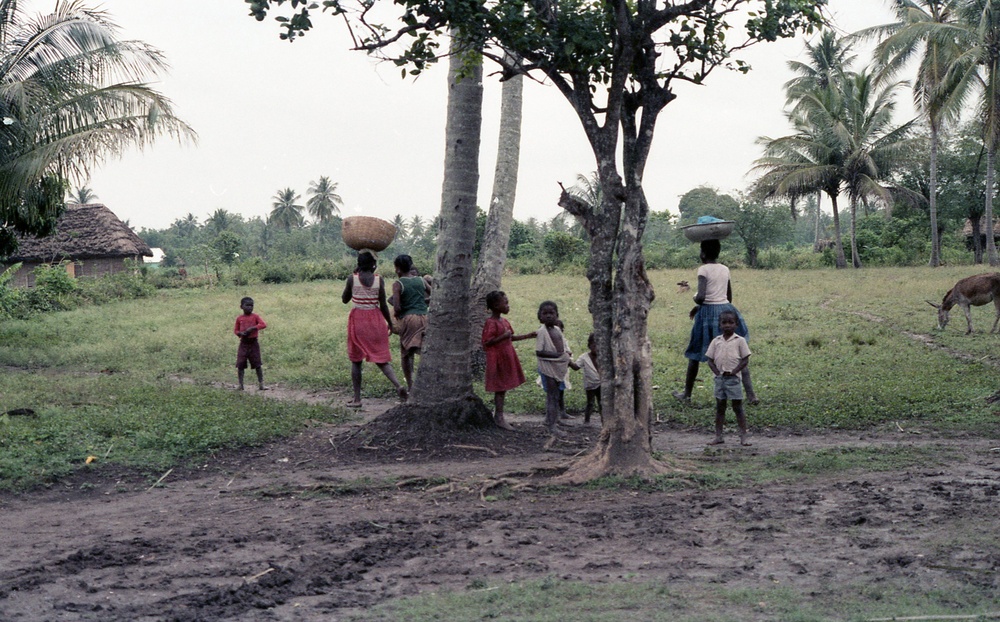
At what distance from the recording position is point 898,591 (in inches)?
156

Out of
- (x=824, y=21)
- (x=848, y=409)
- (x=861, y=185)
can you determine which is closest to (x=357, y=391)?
(x=848, y=409)

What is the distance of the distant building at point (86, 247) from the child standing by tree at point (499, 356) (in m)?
29.4

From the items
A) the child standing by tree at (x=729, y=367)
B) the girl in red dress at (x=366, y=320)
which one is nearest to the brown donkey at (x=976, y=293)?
the child standing by tree at (x=729, y=367)

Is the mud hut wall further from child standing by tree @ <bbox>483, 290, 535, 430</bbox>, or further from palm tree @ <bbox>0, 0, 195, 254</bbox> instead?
child standing by tree @ <bbox>483, 290, 535, 430</bbox>

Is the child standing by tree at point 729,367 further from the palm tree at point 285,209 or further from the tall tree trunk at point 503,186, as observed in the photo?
the palm tree at point 285,209

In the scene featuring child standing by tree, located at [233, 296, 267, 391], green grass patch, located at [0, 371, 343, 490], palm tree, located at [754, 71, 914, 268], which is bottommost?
green grass patch, located at [0, 371, 343, 490]

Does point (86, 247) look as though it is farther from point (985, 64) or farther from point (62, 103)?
point (985, 64)

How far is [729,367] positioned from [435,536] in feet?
12.4

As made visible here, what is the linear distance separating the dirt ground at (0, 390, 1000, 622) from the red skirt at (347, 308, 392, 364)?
117 inches

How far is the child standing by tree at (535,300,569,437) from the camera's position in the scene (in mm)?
8508

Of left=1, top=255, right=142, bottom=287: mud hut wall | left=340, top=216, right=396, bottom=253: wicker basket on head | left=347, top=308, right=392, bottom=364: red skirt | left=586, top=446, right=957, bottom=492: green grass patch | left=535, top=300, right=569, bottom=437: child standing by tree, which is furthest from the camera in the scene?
left=1, top=255, right=142, bottom=287: mud hut wall

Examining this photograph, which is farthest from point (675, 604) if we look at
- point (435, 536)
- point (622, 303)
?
point (622, 303)

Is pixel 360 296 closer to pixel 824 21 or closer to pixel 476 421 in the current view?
pixel 476 421

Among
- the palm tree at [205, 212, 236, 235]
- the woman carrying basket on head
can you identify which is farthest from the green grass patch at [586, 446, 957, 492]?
the palm tree at [205, 212, 236, 235]
